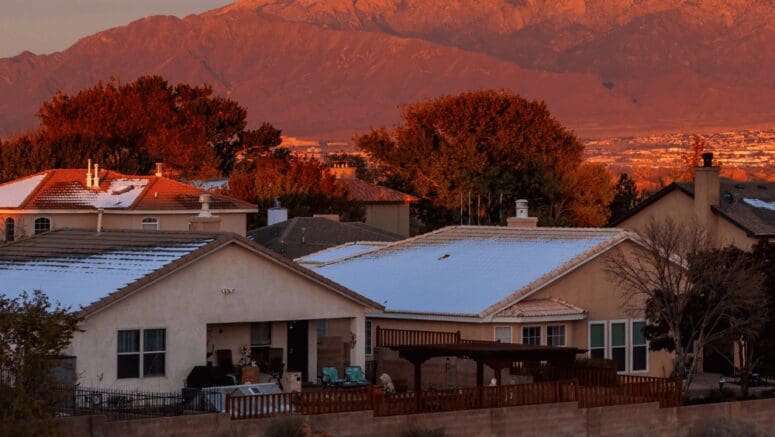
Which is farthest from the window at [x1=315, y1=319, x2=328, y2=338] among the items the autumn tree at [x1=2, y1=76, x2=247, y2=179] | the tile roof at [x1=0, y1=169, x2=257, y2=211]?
the autumn tree at [x1=2, y1=76, x2=247, y2=179]

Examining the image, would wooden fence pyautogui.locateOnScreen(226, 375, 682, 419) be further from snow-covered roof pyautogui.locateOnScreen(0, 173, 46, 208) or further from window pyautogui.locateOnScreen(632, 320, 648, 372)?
snow-covered roof pyautogui.locateOnScreen(0, 173, 46, 208)

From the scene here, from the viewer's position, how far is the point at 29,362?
31031 millimetres

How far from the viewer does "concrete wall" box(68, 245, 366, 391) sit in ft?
124

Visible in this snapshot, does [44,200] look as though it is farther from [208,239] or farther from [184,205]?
[208,239]

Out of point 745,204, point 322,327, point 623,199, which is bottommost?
point 322,327

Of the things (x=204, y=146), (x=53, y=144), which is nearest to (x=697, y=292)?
(x=53, y=144)

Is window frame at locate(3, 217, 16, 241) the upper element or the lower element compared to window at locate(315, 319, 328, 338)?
upper

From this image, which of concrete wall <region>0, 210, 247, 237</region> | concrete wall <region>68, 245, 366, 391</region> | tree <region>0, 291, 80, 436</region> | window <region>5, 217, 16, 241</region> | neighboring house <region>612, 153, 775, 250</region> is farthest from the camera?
window <region>5, 217, 16, 241</region>

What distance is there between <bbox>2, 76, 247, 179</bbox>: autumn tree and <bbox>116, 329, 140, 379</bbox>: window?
A: 65.0 metres

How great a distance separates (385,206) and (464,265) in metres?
57.2

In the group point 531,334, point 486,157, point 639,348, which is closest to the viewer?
point 531,334

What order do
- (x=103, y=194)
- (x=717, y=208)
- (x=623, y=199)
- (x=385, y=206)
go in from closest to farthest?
1. (x=717, y=208)
2. (x=103, y=194)
3. (x=385, y=206)
4. (x=623, y=199)

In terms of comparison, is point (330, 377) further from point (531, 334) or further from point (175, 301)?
point (531, 334)

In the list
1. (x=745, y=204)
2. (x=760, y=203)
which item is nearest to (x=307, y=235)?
(x=745, y=204)
